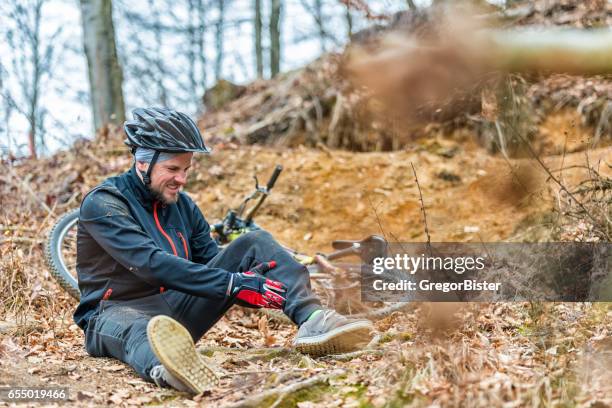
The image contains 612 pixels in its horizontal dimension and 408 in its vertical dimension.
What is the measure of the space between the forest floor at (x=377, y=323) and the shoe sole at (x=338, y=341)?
0.06 meters

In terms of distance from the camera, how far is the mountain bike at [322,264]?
18.1 feet

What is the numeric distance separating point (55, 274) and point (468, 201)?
484cm

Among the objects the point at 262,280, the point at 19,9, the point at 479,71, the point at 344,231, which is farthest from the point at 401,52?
the point at 19,9

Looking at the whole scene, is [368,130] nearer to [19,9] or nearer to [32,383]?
[32,383]

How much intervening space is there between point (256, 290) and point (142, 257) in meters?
0.67

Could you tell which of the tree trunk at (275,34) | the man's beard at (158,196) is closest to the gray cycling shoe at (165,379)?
Answer: the man's beard at (158,196)

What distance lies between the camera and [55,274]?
217 inches

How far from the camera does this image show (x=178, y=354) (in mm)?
3328

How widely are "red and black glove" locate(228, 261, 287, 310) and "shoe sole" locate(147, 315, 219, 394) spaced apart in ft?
1.78

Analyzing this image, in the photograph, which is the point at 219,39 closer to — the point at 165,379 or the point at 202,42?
the point at 202,42

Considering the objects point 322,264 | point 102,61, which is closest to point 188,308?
point 322,264

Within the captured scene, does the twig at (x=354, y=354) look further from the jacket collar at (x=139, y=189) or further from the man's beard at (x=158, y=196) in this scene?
the jacket collar at (x=139, y=189)

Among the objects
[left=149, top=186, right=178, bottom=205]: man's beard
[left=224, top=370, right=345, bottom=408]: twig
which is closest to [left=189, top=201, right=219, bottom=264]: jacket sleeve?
[left=149, top=186, right=178, bottom=205]: man's beard

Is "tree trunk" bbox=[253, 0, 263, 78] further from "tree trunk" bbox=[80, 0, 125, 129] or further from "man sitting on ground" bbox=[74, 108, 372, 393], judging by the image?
"man sitting on ground" bbox=[74, 108, 372, 393]
